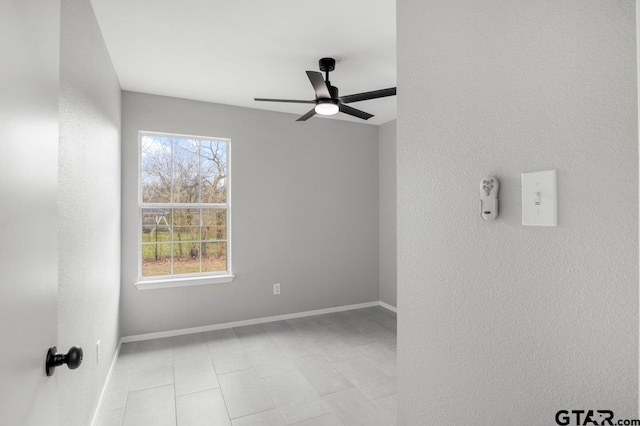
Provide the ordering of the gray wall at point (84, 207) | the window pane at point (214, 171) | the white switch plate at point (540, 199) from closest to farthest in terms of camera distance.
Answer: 1. the white switch plate at point (540, 199)
2. the gray wall at point (84, 207)
3. the window pane at point (214, 171)

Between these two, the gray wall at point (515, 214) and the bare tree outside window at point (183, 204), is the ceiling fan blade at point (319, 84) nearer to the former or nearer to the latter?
the gray wall at point (515, 214)

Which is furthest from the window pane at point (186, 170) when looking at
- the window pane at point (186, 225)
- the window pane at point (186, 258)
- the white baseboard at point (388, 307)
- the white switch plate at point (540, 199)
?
the white switch plate at point (540, 199)

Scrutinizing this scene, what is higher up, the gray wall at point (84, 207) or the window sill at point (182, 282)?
the gray wall at point (84, 207)

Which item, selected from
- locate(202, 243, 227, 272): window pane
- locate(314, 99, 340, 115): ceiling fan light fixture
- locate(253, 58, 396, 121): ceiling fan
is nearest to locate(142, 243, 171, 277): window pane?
locate(202, 243, 227, 272): window pane

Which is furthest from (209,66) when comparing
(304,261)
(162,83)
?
(304,261)

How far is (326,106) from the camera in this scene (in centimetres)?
278

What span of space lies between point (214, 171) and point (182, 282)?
1299mm

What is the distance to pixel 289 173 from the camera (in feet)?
14.2

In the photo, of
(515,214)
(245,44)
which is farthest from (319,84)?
(515,214)

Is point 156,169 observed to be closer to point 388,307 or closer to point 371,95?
point 371,95

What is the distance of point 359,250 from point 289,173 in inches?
58.2

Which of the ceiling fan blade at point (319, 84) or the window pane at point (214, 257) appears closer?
the ceiling fan blade at point (319, 84)

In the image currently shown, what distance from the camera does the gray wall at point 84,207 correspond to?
161 centimetres

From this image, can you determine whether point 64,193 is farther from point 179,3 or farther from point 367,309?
point 367,309
